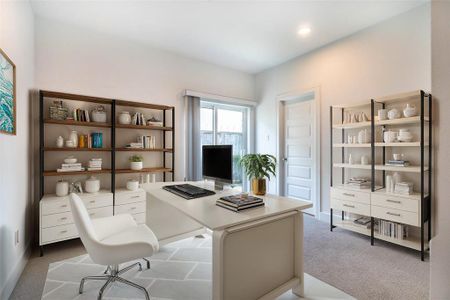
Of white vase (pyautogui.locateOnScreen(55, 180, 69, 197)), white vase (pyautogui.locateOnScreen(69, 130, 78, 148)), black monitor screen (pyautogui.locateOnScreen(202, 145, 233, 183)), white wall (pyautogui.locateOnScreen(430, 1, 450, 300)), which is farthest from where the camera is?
white vase (pyautogui.locateOnScreen(69, 130, 78, 148))

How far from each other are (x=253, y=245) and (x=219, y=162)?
84 cm

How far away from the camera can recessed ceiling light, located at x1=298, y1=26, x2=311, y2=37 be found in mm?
2971

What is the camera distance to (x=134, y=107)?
3.37 metres

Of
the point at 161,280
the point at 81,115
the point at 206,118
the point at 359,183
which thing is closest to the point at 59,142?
the point at 81,115

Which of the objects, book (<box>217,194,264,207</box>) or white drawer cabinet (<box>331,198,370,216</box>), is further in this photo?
white drawer cabinet (<box>331,198,370,216</box>)

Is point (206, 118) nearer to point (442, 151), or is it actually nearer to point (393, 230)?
point (393, 230)

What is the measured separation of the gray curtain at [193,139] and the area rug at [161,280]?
1559 mm

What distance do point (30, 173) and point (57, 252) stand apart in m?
0.97

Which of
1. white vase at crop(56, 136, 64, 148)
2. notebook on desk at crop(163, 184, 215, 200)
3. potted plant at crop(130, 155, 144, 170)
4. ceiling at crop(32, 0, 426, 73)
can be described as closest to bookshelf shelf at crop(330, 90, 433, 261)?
ceiling at crop(32, 0, 426, 73)

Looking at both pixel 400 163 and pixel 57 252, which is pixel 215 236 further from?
pixel 400 163

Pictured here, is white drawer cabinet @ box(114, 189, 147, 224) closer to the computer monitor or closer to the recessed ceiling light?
the computer monitor

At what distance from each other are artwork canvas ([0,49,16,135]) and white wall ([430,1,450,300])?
2.57m

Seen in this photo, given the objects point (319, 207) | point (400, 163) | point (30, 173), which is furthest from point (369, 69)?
point (30, 173)

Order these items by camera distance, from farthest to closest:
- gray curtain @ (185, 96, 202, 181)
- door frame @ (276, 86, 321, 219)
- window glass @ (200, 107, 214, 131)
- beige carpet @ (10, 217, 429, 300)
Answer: window glass @ (200, 107, 214, 131), gray curtain @ (185, 96, 202, 181), door frame @ (276, 86, 321, 219), beige carpet @ (10, 217, 429, 300)
